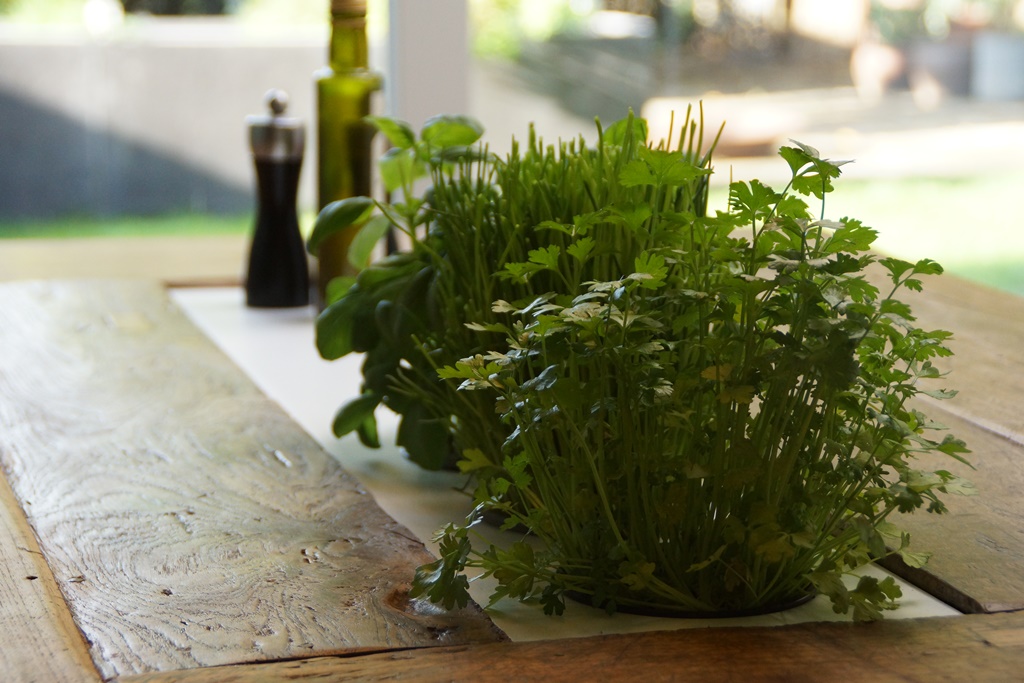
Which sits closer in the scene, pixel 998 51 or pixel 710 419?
pixel 710 419

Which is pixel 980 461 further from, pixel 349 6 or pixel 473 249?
pixel 349 6

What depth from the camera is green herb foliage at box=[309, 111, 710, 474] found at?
0.68 metres

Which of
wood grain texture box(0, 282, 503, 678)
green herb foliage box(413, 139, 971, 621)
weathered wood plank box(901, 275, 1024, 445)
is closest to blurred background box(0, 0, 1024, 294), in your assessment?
weathered wood plank box(901, 275, 1024, 445)

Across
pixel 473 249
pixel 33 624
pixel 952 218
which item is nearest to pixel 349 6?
pixel 473 249

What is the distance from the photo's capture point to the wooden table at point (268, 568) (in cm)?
59

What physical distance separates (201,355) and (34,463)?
14.8 inches

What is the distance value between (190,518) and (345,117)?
71 centimetres

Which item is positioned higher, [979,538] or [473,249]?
[473,249]

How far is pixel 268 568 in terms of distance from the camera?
2.39 feet

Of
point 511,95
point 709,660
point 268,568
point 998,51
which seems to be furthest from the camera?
point 998,51

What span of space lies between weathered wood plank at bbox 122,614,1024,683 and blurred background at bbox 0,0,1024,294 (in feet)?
2.66

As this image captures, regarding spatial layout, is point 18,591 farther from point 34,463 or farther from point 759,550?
point 759,550

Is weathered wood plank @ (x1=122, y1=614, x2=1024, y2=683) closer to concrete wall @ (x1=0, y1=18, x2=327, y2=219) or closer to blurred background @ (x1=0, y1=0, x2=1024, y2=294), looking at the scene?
blurred background @ (x1=0, y1=0, x2=1024, y2=294)

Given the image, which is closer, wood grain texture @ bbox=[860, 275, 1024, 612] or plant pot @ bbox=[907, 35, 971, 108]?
wood grain texture @ bbox=[860, 275, 1024, 612]
